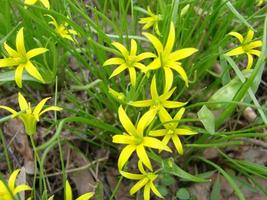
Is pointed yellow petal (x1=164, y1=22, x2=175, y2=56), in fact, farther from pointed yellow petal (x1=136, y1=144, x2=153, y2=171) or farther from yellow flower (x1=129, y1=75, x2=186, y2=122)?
pointed yellow petal (x1=136, y1=144, x2=153, y2=171)

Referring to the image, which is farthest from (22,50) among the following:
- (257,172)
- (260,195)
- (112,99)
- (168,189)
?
(260,195)

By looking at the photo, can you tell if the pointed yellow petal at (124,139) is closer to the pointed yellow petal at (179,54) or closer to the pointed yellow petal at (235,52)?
the pointed yellow petal at (179,54)

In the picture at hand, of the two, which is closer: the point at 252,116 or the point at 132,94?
the point at 132,94

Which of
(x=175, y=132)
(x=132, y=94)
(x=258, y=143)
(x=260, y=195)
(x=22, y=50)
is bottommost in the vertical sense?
(x=260, y=195)

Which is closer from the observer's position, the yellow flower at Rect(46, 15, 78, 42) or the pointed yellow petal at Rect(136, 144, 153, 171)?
the pointed yellow petal at Rect(136, 144, 153, 171)

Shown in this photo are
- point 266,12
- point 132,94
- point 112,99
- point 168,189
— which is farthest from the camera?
point 266,12

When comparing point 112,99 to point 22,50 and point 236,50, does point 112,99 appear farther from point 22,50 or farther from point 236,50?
point 236,50

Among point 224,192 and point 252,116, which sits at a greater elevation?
point 252,116

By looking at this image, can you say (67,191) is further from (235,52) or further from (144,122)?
(235,52)

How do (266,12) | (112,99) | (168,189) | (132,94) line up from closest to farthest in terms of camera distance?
1. (132,94)
2. (112,99)
3. (168,189)
4. (266,12)

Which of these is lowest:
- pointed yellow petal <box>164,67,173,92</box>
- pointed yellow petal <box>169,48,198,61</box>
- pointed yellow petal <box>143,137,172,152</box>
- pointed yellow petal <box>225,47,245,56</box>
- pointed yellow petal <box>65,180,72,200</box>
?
pointed yellow petal <box>65,180,72,200</box>

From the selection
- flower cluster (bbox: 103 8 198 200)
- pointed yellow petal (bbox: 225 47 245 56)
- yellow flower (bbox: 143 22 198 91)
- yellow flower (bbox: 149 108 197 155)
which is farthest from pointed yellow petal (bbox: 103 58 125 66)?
pointed yellow petal (bbox: 225 47 245 56)
